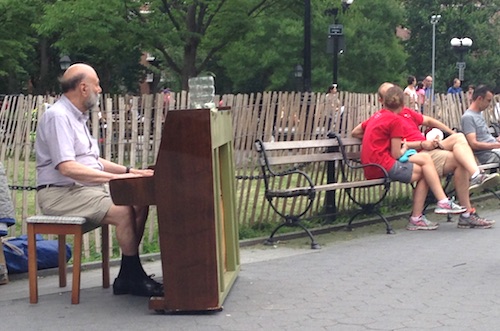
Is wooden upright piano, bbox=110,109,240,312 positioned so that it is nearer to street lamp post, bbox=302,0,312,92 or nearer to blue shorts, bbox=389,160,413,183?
blue shorts, bbox=389,160,413,183

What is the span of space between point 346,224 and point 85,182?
4.40 m

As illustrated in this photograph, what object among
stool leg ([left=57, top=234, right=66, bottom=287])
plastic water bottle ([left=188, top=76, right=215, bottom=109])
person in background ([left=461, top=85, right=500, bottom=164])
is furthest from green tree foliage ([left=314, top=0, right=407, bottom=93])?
plastic water bottle ([left=188, top=76, right=215, bottom=109])

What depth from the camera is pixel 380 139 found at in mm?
9984

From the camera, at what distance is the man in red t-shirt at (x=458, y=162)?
33.3ft

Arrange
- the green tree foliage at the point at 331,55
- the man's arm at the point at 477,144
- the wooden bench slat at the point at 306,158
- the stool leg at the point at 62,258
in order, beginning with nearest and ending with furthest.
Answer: the stool leg at the point at 62,258 → the wooden bench slat at the point at 306,158 → the man's arm at the point at 477,144 → the green tree foliage at the point at 331,55

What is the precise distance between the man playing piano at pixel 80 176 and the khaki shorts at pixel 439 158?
4610 mm

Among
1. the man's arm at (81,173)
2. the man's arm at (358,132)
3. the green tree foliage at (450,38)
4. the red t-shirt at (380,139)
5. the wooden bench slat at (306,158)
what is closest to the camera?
the man's arm at (81,173)

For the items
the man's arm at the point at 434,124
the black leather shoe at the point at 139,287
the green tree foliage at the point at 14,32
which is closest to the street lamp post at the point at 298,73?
the green tree foliage at the point at 14,32

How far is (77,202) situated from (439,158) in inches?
200

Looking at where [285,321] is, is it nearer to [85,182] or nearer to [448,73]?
[85,182]

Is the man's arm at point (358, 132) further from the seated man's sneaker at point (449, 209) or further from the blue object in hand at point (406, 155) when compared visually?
the seated man's sneaker at point (449, 209)

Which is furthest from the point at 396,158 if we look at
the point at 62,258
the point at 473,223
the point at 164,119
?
the point at 62,258

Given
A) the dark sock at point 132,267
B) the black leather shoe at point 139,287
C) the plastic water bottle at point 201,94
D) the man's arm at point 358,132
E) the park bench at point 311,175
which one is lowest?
the black leather shoe at point 139,287

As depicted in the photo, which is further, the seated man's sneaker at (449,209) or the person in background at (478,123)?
Result: the person in background at (478,123)
